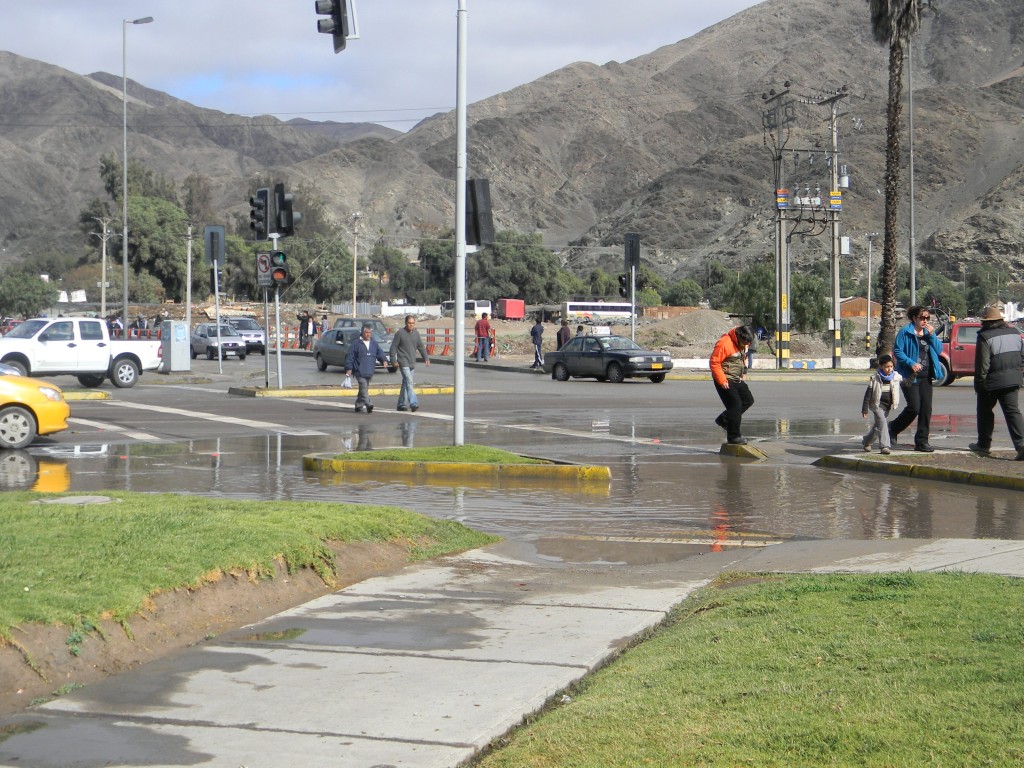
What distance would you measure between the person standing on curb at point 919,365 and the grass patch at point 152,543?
796 cm

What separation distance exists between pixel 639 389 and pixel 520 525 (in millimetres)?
21808

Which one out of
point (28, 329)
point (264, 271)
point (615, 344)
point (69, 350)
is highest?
point (264, 271)

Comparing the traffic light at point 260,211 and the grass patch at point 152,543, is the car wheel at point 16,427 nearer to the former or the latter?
the grass patch at point 152,543

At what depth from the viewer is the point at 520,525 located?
1120 centimetres

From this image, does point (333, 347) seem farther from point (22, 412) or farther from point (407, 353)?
point (22, 412)

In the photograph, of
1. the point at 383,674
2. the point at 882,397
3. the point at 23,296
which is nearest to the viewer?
the point at 383,674

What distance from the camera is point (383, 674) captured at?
19.4ft

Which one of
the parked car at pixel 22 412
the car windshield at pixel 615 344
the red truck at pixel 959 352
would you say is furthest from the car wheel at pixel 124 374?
the red truck at pixel 959 352

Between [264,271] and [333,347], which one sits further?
[333,347]

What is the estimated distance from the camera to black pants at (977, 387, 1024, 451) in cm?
1455

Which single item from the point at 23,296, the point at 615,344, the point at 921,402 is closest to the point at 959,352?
the point at 615,344

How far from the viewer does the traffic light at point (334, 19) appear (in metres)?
15.8

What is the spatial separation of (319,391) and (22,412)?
11935 millimetres

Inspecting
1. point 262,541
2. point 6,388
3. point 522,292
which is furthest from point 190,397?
point 522,292
